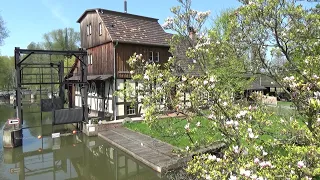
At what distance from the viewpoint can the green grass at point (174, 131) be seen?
548 centimetres

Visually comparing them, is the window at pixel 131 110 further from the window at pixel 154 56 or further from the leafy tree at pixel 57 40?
the leafy tree at pixel 57 40

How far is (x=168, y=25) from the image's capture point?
20.6 feet

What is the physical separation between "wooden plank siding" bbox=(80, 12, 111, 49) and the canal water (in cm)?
712

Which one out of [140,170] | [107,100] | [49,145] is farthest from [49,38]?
[140,170]

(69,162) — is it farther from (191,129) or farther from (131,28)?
(131,28)

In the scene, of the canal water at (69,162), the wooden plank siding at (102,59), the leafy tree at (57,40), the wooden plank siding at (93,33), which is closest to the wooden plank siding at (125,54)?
the wooden plank siding at (102,59)

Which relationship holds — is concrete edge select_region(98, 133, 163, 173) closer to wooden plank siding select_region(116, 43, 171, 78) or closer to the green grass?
the green grass

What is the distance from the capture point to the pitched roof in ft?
58.2

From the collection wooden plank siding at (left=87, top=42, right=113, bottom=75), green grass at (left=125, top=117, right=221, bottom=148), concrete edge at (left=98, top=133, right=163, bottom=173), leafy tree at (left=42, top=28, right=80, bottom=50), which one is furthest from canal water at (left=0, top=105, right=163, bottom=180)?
leafy tree at (left=42, top=28, right=80, bottom=50)

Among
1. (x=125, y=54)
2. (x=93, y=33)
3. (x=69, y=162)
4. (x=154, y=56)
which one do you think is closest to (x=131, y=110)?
(x=125, y=54)

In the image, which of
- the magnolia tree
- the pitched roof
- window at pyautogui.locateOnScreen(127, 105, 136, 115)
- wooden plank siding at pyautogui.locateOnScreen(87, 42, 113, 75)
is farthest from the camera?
window at pyautogui.locateOnScreen(127, 105, 136, 115)

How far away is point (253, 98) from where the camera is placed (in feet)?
15.8

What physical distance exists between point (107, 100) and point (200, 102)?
1433 centimetres

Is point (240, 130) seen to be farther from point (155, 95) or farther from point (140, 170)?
point (140, 170)
